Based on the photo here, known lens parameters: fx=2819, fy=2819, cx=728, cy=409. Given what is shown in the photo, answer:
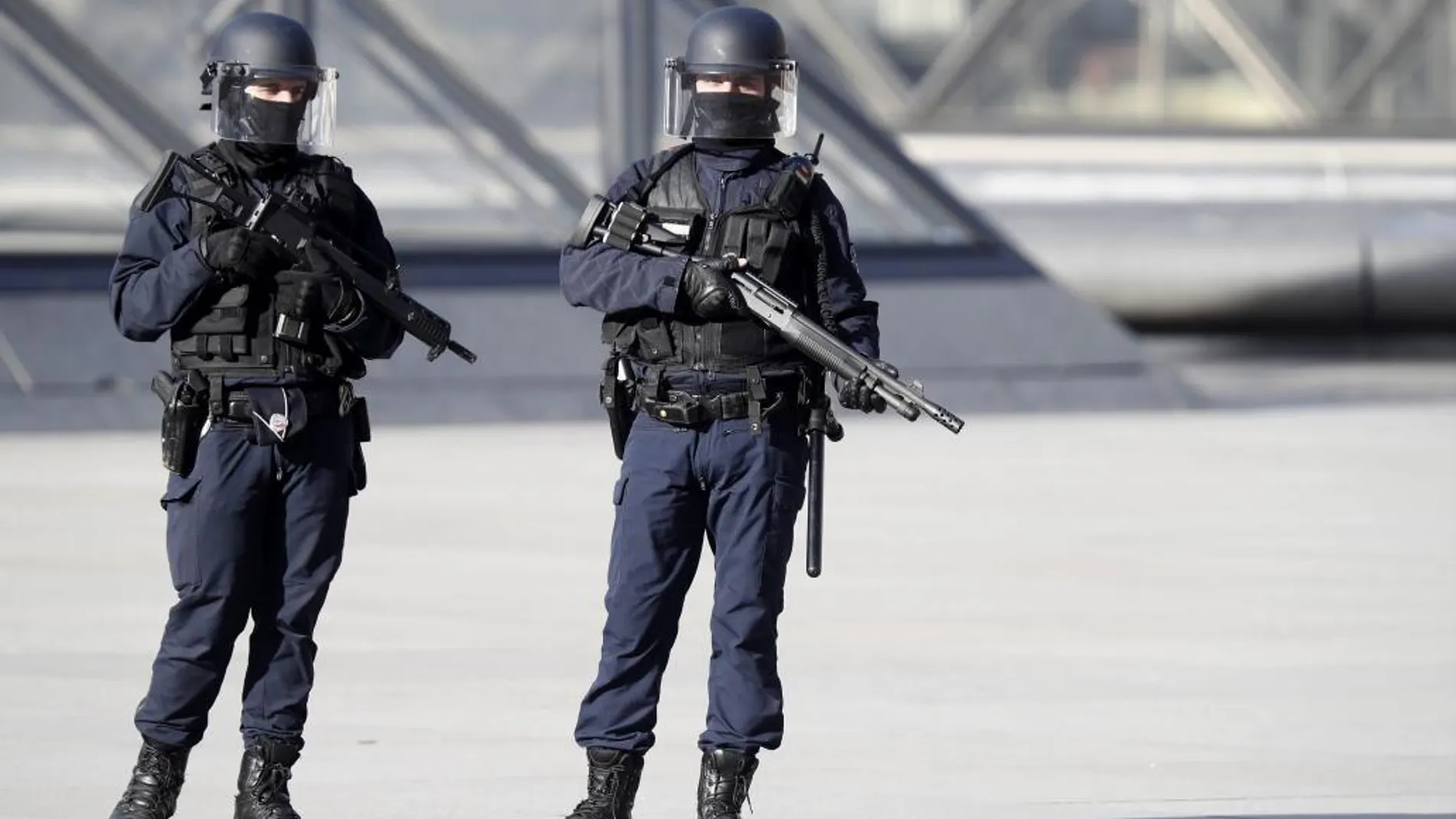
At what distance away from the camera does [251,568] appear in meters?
6.14

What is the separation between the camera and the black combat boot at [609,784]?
20.1 feet

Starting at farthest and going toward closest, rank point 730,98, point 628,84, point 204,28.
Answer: point 628,84 → point 204,28 → point 730,98

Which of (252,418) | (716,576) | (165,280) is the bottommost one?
(716,576)

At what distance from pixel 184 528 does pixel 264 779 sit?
579 millimetres

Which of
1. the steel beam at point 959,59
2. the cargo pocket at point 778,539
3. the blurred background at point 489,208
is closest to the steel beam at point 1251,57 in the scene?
the steel beam at point 959,59

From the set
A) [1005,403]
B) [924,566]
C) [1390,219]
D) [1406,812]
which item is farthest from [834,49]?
[1406,812]

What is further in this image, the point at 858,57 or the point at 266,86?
the point at 858,57

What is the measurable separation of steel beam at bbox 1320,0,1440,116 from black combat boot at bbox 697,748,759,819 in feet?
85.3

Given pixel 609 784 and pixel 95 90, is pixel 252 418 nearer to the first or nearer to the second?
pixel 609 784

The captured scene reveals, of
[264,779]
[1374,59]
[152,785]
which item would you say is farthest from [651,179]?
[1374,59]

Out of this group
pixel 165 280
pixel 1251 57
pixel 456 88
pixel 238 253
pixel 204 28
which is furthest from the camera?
pixel 1251 57

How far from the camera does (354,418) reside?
629 centimetres

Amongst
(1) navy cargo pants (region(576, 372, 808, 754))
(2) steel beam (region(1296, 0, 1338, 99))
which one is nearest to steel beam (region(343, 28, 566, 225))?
(1) navy cargo pants (region(576, 372, 808, 754))

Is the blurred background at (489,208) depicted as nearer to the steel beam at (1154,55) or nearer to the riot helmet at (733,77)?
the steel beam at (1154,55)
